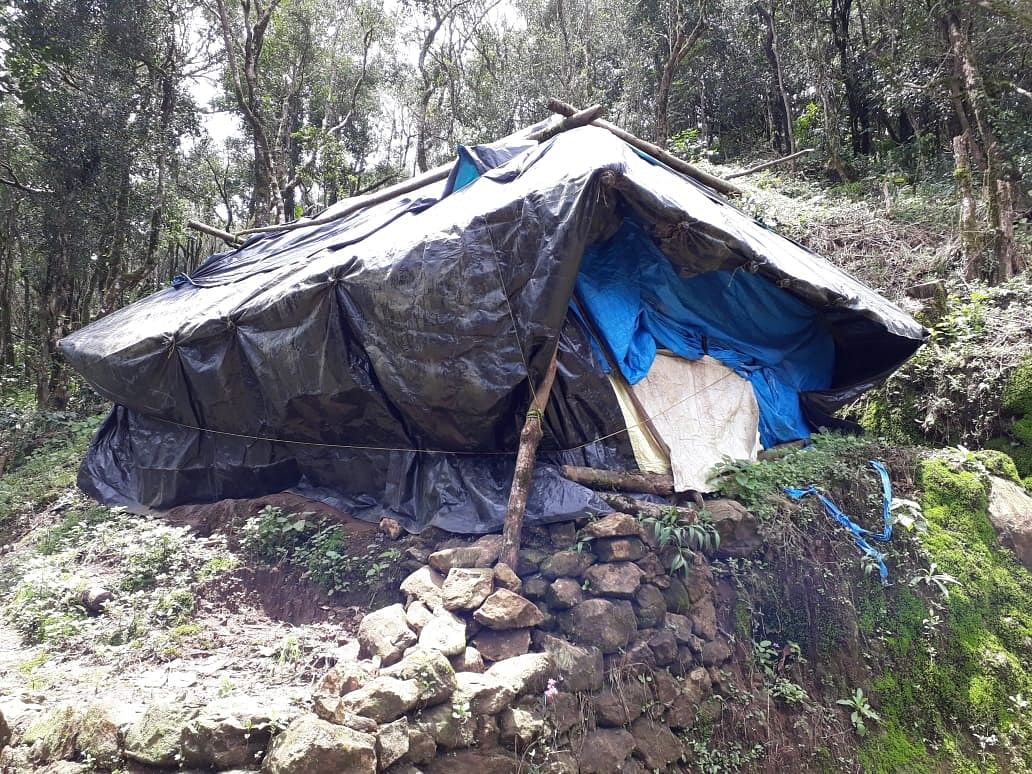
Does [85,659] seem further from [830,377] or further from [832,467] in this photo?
[830,377]

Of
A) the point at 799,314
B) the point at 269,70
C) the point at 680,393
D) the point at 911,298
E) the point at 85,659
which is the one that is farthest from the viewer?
the point at 269,70

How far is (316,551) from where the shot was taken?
3.63 m

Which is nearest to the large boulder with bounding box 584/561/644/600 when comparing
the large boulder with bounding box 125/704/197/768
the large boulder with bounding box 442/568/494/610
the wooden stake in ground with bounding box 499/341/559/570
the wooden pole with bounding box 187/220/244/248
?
the wooden stake in ground with bounding box 499/341/559/570

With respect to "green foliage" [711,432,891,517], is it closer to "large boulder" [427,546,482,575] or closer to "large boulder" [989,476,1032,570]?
"large boulder" [989,476,1032,570]

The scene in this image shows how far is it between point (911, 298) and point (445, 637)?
18.2 ft

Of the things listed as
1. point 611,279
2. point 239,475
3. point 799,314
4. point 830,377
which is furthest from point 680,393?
point 239,475

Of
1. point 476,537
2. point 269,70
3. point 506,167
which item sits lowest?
point 476,537

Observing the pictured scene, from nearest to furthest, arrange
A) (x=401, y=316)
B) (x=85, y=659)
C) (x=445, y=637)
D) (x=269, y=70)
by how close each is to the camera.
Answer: (x=445, y=637) → (x=85, y=659) → (x=401, y=316) → (x=269, y=70)

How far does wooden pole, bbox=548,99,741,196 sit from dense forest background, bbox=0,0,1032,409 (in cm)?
320

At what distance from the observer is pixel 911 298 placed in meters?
5.69

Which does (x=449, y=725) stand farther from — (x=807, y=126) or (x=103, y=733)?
(x=807, y=126)

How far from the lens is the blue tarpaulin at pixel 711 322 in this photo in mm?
3975

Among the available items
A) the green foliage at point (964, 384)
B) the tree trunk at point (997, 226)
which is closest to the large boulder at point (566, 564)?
the green foliage at point (964, 384)

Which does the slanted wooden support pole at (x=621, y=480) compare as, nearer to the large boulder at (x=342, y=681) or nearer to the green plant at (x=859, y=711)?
the green plant at (x=859, y=711)
